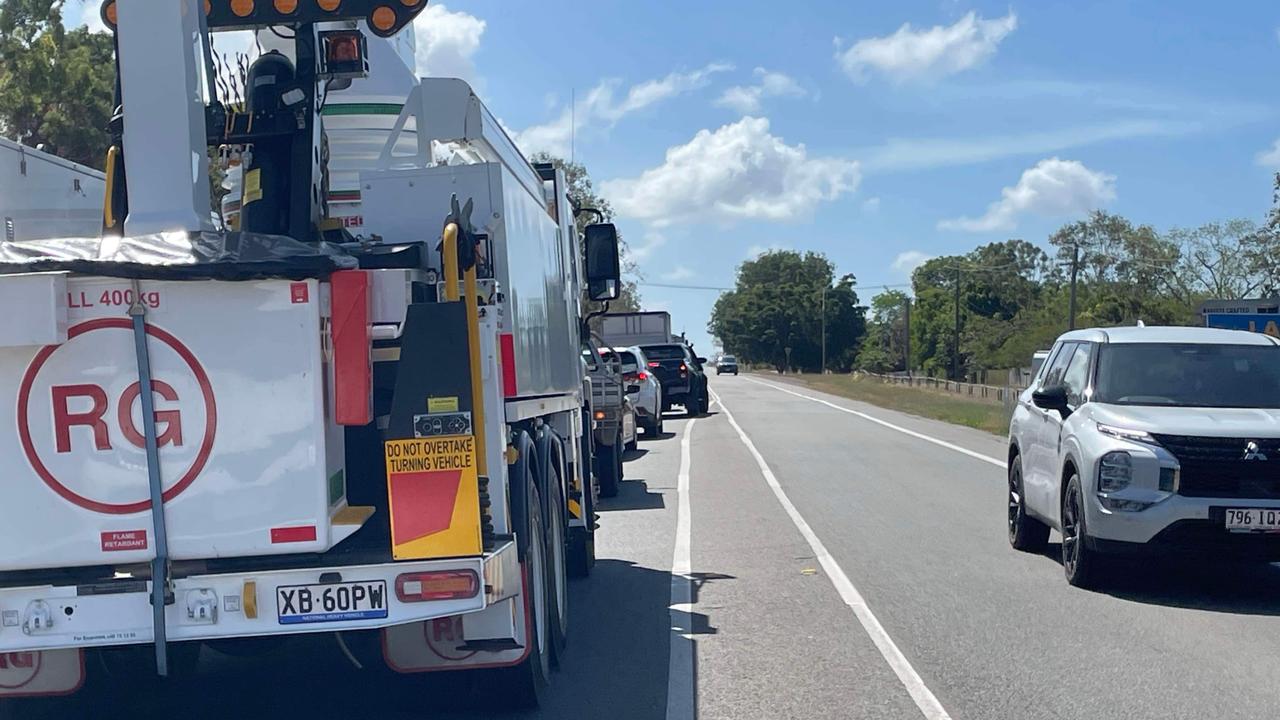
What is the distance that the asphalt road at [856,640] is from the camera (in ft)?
22.2

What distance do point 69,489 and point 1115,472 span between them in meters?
6.60

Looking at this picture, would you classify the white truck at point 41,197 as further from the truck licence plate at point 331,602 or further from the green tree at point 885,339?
the green tree at point 885,339

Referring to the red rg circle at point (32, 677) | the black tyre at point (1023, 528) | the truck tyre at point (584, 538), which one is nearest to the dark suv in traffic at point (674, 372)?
the black tyre at point (1023, 528)

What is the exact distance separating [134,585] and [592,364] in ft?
41.0

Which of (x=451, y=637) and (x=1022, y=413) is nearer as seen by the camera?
(x=451, y=637)

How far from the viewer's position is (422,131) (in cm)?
788

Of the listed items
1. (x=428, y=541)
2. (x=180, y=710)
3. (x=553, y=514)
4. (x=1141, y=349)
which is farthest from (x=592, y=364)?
(x=428, y=541)

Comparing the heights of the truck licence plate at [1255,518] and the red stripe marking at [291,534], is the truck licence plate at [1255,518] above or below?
below

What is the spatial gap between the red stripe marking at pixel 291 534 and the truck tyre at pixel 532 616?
129 cm

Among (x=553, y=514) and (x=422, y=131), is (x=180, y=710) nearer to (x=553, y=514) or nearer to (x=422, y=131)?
(x=553, y=514)

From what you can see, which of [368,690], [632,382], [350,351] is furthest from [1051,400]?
[632,382]

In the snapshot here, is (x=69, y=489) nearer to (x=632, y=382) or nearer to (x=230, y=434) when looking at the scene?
(x=230, y=434)

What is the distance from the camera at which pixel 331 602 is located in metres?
5.43

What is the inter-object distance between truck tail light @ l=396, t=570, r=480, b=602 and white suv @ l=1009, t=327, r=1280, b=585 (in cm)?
522
